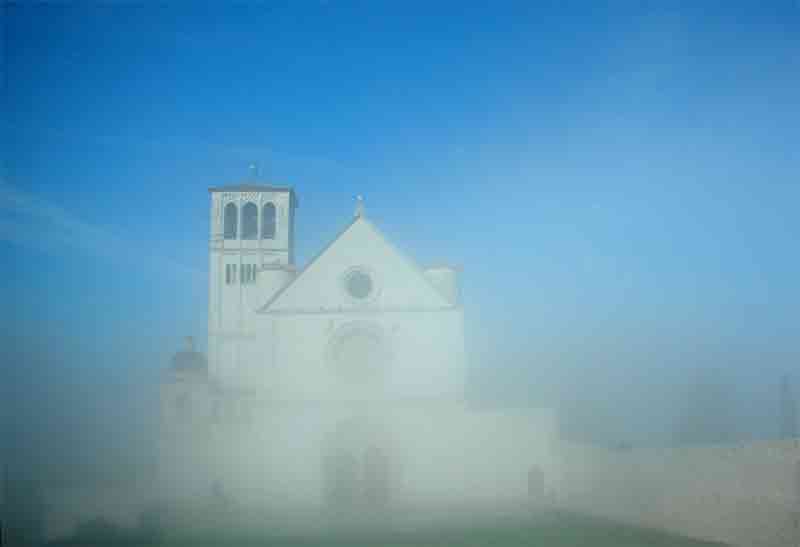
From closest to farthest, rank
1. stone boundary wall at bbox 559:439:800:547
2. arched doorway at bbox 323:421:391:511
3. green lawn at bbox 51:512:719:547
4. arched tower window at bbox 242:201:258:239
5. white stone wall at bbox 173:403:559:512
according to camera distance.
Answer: stone boundary wall at bbox 559:439:800:547 < green lawn at bbox 51:512:719:547 < white stone wall at bbox 173:403:559:512 < arched doorway at bbox 323:421:391:511 < arched tower window at bbox 242:201:258:239

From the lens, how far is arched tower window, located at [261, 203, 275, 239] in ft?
48.1

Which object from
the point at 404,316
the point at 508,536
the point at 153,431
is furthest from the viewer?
the point at 404,316

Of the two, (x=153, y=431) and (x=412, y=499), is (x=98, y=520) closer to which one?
(x=153, y=431)

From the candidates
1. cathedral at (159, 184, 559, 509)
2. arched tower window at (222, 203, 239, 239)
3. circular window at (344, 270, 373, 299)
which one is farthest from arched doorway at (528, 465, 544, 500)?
arched tower window at (222, 203, 239, 239)

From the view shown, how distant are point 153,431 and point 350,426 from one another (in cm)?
343

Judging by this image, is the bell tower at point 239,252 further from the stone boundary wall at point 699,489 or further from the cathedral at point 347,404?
the stone boundary wall at point 699,489

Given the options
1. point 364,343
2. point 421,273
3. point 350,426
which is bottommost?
point 350,426

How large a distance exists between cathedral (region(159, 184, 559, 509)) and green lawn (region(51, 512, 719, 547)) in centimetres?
87

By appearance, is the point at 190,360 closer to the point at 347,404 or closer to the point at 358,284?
the point at 347,404

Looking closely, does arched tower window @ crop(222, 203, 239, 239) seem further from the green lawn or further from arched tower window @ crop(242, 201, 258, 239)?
the green lawn

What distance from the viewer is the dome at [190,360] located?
1334 cm

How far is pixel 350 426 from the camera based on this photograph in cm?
1288

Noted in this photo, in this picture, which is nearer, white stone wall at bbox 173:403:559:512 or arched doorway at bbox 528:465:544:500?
white stone wall at bbox 173:403:559:512

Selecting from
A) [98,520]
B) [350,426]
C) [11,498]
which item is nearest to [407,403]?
[350,426]
